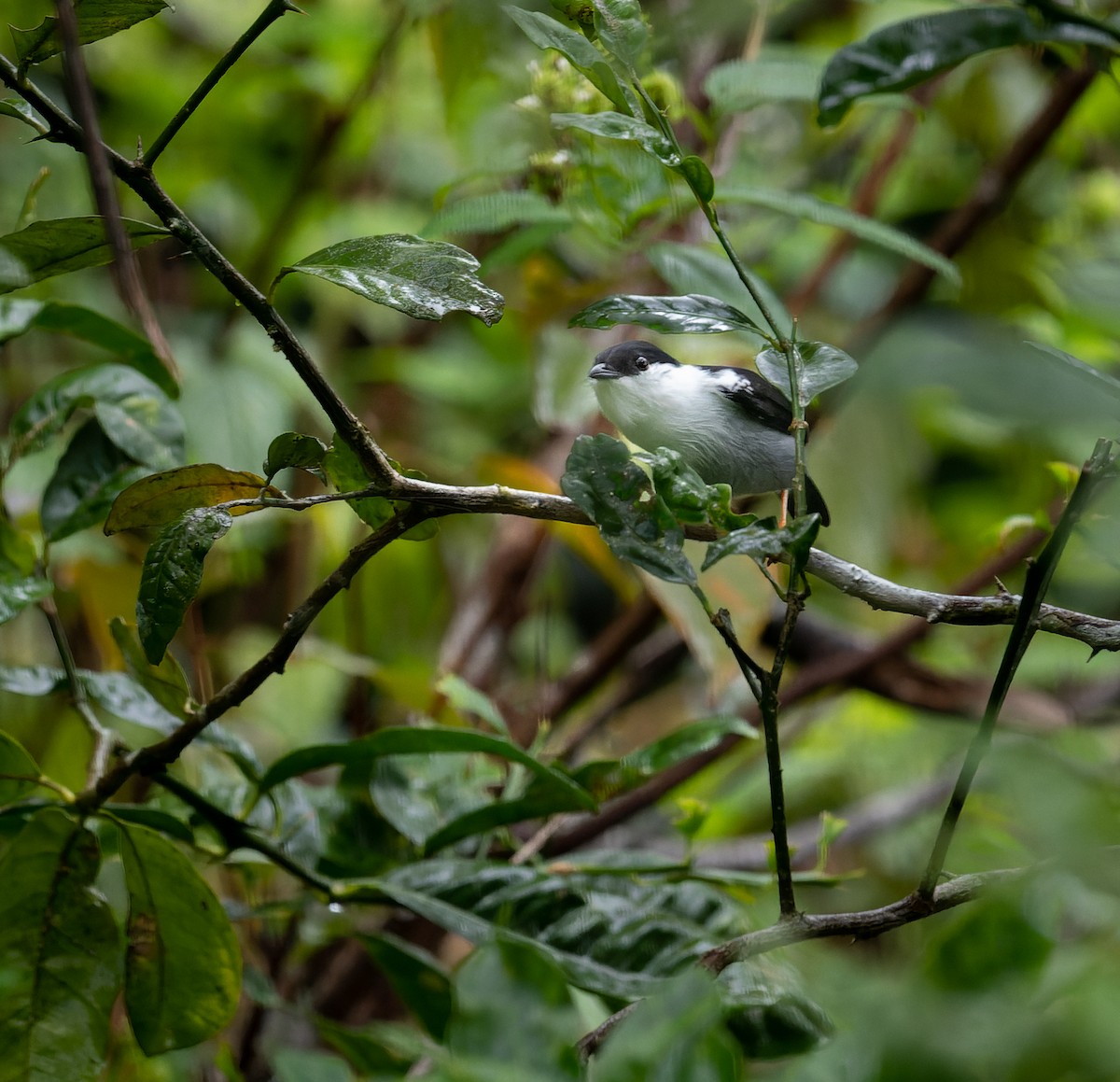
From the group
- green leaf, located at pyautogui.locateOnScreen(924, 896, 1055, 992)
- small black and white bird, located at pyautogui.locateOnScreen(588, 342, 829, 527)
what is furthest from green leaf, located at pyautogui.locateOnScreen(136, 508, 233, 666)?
small black and white bird, located at pyautogui.locateOnScreen(588, 342, 829, 527)

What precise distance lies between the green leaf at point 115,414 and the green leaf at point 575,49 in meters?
0.61

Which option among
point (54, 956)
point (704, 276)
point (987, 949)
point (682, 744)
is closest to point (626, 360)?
point (704, 276)

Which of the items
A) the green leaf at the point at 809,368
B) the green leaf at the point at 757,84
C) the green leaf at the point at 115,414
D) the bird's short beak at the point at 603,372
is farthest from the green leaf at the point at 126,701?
the green leaf at the point at 757,84

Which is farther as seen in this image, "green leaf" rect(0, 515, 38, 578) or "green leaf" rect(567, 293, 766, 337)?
"green leaf" rect(0, 515, 38, 578)

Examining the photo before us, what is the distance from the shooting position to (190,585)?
2.46 feet

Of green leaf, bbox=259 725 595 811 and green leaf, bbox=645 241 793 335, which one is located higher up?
green leaf, bbox=645 241 793 335

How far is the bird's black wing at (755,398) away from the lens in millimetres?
1519

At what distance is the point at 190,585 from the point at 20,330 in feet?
1.57

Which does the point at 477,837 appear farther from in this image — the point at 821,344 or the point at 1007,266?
the point at 1007,266

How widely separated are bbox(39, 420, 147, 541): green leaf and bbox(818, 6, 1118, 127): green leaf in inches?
30.3

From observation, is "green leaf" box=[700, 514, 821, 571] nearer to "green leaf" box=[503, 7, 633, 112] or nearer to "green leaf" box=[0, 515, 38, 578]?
"green leaf" box=[503, 7, 633, 112]

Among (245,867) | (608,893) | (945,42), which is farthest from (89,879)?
(945,42)

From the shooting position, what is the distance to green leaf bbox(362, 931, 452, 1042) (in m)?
1.04

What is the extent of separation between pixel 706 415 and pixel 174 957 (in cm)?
93
